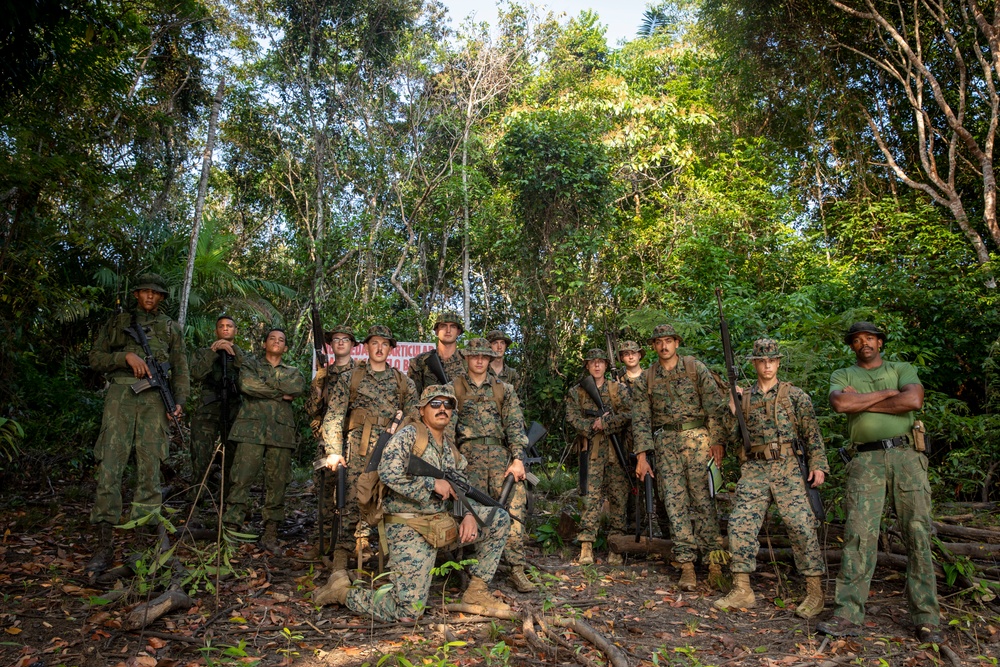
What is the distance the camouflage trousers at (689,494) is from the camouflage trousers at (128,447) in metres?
4.51

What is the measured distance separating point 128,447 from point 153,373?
24.9 inches

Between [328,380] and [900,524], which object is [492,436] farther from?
[900,524]

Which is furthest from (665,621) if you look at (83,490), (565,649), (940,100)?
(940,100)

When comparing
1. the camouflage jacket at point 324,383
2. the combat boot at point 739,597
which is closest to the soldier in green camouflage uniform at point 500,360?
the camouflage jacket at point 324,383

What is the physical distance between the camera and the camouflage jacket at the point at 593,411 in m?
7.23

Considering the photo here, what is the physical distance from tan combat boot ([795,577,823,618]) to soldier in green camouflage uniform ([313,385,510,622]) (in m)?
2.32

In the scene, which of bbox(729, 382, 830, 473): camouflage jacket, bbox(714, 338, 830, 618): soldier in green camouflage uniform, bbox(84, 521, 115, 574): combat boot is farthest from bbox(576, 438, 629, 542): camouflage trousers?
bbox(84, 521, 115, 574): combat boot

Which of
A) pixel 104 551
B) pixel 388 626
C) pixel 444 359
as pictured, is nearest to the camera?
pixel 388 626

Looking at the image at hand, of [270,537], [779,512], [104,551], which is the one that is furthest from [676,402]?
[104,551]

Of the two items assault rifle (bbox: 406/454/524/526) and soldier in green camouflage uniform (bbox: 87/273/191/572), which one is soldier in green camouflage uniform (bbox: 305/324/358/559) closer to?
soldier in green camouflage uniform (bbox: 87/273/191/572)

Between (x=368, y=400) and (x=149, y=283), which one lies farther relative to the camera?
(x=368, y=400)

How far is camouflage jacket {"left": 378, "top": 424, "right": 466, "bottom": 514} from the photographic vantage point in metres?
4.88

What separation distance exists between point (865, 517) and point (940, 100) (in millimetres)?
10335

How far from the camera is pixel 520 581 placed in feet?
18.8
